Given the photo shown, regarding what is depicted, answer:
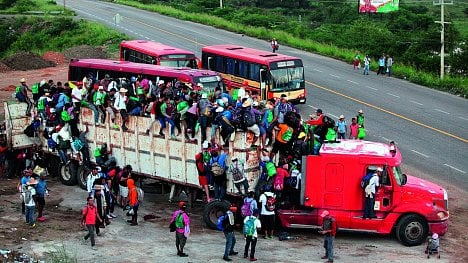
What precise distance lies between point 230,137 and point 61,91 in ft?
25.0

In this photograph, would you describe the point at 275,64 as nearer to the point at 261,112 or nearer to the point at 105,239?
the point at 261,112

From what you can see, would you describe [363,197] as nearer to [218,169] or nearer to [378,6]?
[218,169]

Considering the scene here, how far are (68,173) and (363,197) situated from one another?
33.1ft

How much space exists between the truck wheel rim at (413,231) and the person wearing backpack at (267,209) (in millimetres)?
3413

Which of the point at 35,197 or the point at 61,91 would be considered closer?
the point at 35,197

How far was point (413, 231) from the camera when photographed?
20.3 metres

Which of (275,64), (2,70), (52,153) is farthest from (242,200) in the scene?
(2,70)

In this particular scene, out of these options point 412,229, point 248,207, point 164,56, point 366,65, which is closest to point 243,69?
point 164,56

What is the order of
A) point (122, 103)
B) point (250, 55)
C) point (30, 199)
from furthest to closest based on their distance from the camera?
point (250, 55), point (122, 103), point (30, 199)

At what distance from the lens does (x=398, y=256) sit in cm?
1955

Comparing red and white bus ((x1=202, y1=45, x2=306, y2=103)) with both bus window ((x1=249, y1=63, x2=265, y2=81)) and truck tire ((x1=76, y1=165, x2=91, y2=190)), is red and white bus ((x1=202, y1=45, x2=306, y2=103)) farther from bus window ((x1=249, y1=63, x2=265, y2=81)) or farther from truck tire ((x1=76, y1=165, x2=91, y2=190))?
truck tire ((x1=76, y1=165, x2=91, y2=190))

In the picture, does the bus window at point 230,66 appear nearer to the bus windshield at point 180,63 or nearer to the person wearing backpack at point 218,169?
the bus windshield at point 180,63

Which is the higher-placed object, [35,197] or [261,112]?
[261,112]

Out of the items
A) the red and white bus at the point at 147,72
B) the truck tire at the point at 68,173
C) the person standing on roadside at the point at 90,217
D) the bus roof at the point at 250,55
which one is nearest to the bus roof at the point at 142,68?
the red and white bus at the point at 147,72
